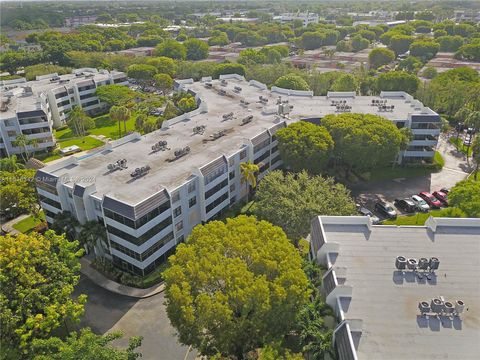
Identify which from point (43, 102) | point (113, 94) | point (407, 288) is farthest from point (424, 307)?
point (113, 94)

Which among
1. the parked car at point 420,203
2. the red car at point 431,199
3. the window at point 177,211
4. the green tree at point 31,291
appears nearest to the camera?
the green tree at point 31,291

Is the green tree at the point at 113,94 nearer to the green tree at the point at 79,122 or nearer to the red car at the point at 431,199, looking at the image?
the green tree at the point at 79,122

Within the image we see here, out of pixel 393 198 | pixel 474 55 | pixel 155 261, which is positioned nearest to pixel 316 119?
pixel 393 198

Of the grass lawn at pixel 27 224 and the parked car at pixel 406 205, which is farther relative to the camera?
the parked car at pixel 406 205

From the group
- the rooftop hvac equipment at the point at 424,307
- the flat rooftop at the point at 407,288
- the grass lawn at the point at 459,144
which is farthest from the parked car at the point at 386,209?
the grass lawn at the point at 459,144

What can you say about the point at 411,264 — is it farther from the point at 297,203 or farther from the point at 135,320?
the point at 135,320

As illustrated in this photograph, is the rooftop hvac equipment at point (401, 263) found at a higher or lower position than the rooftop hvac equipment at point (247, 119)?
lower

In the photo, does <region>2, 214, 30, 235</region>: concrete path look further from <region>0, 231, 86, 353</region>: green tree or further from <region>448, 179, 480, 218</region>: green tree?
<region>448, 179, 480, 218</region>: green tree

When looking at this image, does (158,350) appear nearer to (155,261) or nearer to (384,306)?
(155,261)
